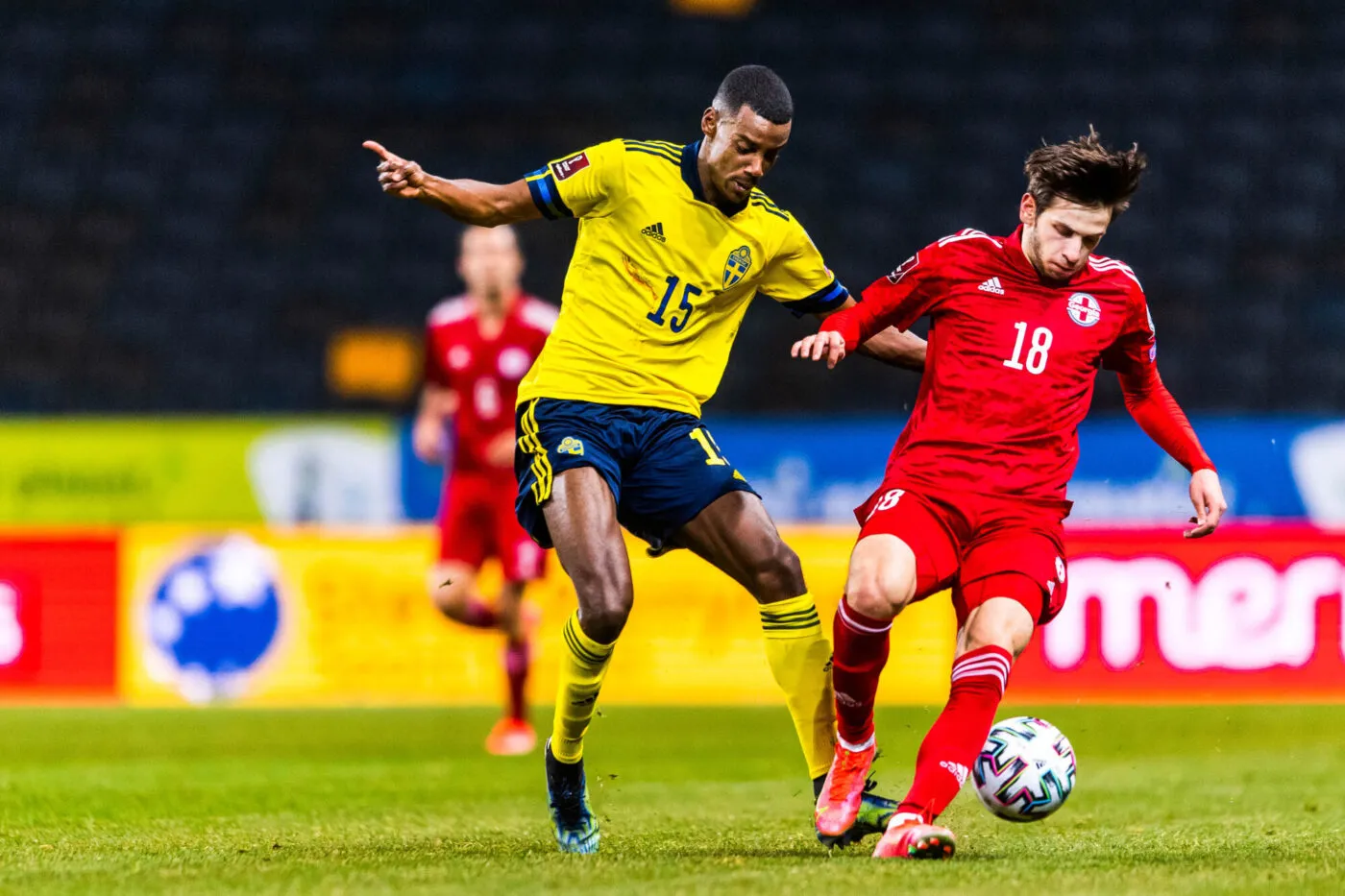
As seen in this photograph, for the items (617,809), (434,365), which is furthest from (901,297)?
(434,365)

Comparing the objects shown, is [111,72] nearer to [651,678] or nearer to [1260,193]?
[651,678]

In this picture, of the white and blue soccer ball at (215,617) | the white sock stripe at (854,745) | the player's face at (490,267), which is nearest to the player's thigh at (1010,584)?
the white sock stripe at (854,745)

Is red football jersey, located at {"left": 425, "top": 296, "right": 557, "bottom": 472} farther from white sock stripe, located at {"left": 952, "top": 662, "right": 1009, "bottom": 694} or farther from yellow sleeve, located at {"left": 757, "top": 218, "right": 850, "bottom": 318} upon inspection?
white sock stripe, located at {"left": 952, "top": 662, "right": 1009, "bottom": 694}

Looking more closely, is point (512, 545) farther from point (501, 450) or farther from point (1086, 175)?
point (1086, 175)

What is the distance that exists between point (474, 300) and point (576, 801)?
426 centimetres

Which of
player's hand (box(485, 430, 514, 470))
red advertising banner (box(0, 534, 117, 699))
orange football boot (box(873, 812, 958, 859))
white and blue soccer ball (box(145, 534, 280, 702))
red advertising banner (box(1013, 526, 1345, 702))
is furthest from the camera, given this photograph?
red advertising banner (box(0, 534, 117, 699))

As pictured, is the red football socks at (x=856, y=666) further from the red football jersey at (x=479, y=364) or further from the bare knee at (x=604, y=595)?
the red football jersey at (x=479, y=364)

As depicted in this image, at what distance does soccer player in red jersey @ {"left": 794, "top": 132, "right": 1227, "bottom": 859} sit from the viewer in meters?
A: 4.73

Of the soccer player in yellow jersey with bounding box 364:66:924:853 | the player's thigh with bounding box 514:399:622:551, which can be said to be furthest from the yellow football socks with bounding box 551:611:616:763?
the player's thigh with bounding box 514:399:622:551

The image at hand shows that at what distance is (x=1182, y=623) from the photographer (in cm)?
1034

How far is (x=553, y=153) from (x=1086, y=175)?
32.3 feet

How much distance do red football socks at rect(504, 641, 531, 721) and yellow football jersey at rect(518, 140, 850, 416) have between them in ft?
11.9

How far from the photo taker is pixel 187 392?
13.6 m

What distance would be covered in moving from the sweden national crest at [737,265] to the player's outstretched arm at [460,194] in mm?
529
